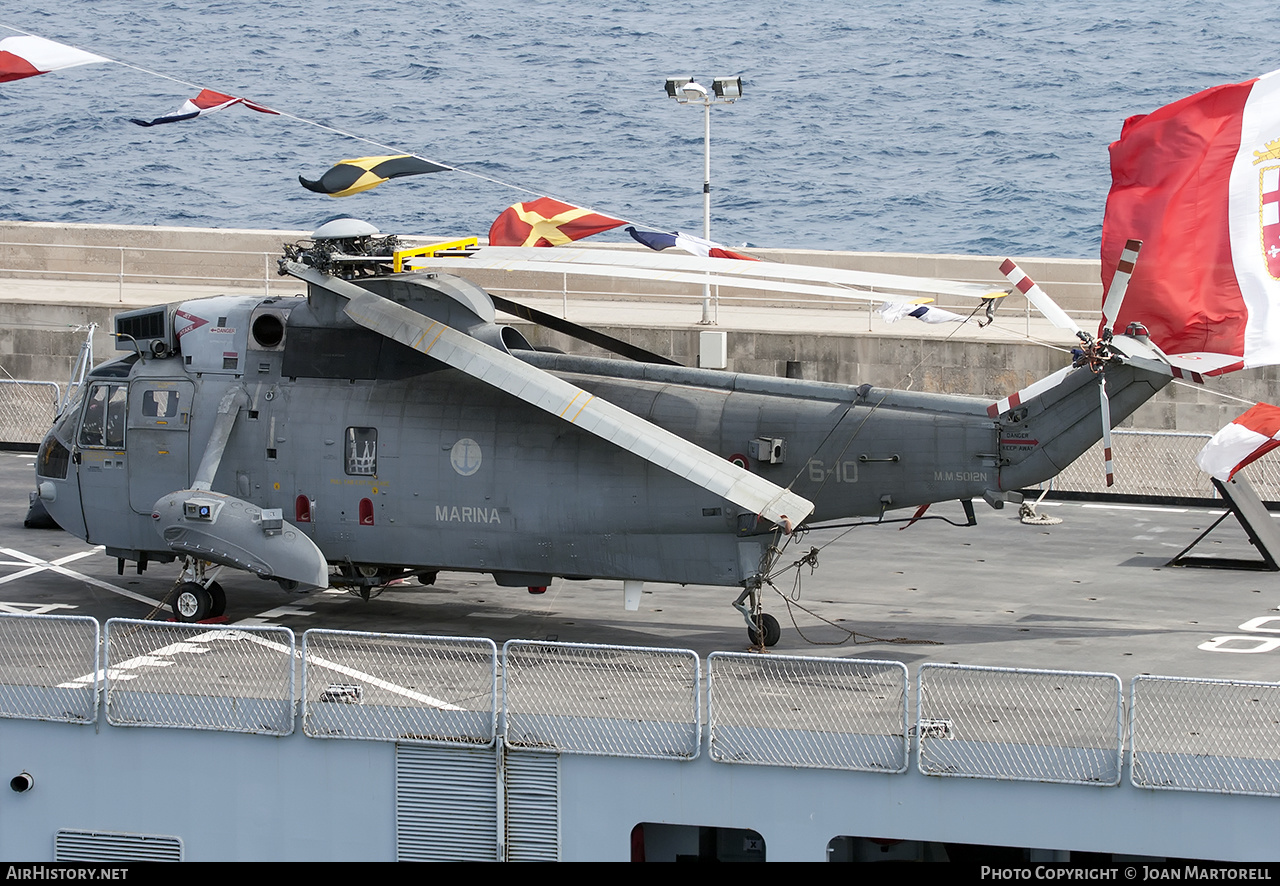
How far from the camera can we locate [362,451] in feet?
64.5

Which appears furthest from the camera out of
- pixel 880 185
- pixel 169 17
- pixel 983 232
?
pixel 169 17

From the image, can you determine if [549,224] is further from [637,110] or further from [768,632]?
[637,110]

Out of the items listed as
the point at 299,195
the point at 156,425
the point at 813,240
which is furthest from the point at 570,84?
the point at 156,425

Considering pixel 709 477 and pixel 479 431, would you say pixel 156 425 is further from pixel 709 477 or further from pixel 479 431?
pixel 709 477

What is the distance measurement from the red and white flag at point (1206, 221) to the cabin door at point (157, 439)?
1273cm

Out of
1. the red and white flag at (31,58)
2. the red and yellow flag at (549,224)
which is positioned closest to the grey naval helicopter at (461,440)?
the red and yellow flag at (549,224)

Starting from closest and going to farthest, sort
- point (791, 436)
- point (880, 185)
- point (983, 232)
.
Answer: point (791, 436)
point (983, 232)
point (880, 185)

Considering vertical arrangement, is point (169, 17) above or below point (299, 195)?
above

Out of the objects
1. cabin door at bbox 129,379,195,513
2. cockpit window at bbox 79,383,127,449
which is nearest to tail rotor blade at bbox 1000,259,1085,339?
cabin door at bbox 129,379,195,513

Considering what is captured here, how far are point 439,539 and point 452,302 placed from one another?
3138 millimetres

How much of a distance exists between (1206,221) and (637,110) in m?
85.3

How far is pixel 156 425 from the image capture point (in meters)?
20.5

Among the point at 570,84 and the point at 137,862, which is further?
the point at 570,84

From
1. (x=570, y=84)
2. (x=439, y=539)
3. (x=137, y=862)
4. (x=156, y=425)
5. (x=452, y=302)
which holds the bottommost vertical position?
(x=137, y=862)
